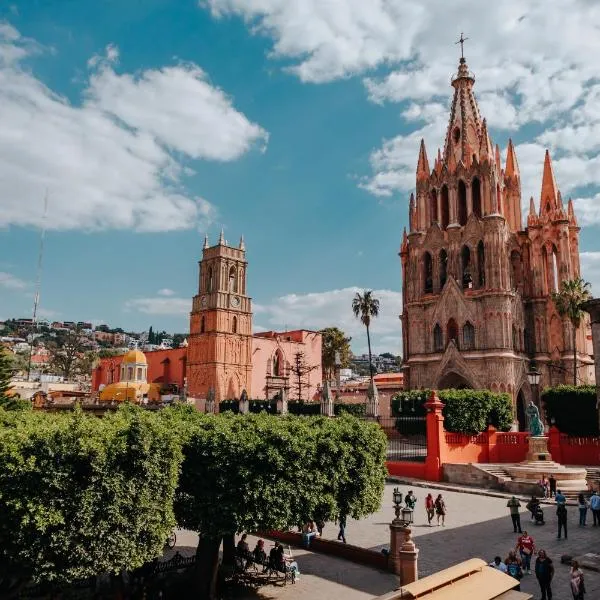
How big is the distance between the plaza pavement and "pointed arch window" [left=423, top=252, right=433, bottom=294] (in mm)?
25956

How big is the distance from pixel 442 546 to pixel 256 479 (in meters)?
8.26

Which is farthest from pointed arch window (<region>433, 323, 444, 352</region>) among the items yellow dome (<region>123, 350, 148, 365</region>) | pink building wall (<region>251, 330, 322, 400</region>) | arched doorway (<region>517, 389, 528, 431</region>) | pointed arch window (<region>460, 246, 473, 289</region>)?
yellow dome (<region>123, 350, 148, 365</region>)

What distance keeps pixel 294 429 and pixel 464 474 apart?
17.9 metres

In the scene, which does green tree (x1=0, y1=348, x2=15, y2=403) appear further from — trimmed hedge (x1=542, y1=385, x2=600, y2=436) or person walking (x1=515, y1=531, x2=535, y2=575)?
trimmed hedge (x1=542, y1=385, x2=600, y2=436)

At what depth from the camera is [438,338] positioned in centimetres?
4600

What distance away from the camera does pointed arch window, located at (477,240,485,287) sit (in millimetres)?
44625

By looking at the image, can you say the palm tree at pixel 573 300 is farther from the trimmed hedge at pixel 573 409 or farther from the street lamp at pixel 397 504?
the street lamp at pixel 397 504

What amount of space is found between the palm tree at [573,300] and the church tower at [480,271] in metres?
1.19

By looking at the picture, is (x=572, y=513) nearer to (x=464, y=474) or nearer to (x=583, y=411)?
(x=464, y=474)

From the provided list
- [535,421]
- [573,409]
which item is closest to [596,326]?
[535,421]

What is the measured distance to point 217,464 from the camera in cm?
1187

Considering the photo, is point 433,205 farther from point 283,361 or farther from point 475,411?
point 283,361

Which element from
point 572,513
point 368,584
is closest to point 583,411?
point 572,513

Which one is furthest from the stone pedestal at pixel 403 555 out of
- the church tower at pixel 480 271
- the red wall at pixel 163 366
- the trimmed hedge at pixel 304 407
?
the red wall at pixel 163 366
